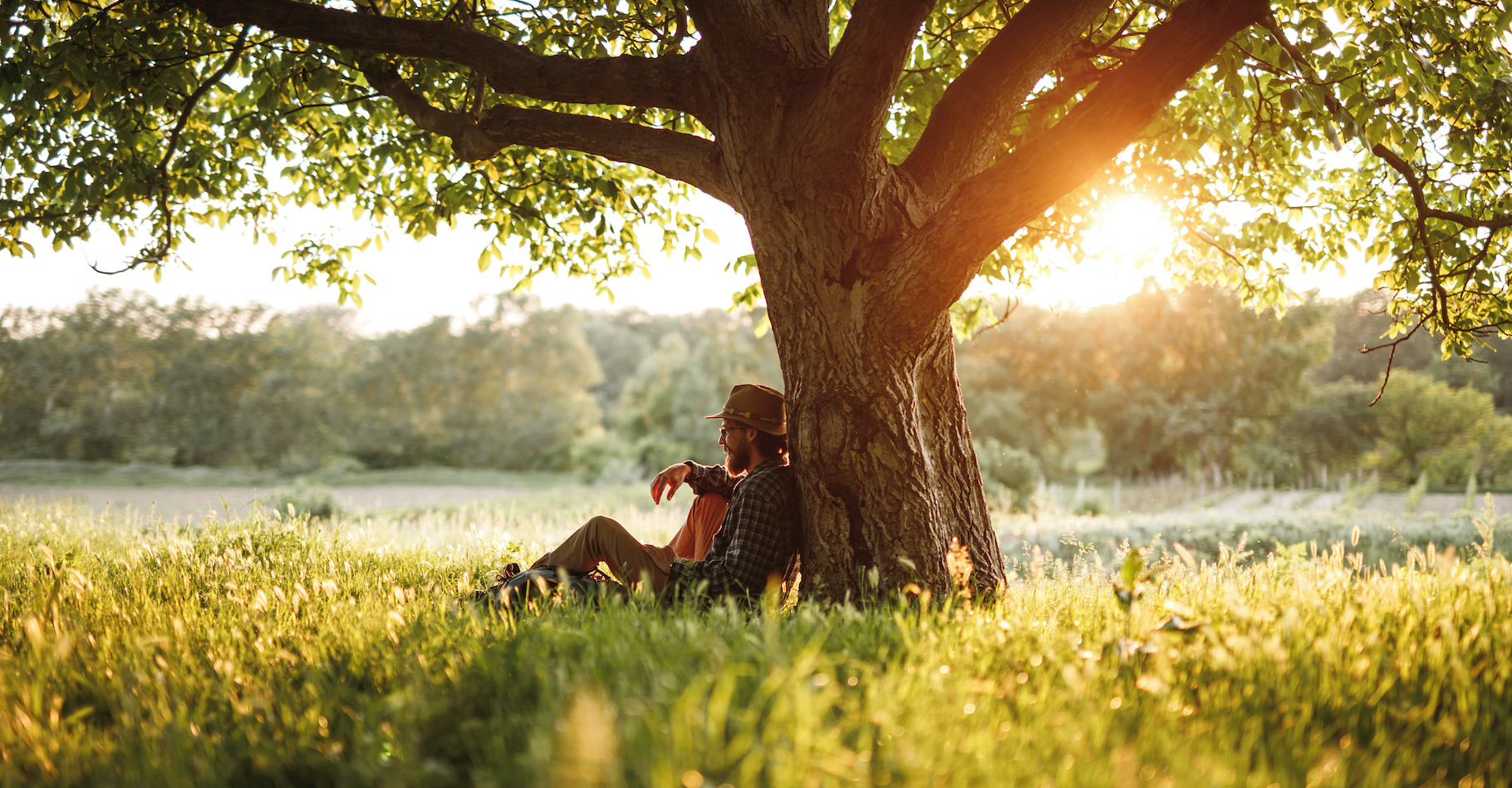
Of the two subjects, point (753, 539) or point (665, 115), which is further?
point (665, 115)

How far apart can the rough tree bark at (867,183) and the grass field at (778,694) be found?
0.79 meters

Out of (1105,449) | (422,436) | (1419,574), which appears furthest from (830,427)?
(422,436)

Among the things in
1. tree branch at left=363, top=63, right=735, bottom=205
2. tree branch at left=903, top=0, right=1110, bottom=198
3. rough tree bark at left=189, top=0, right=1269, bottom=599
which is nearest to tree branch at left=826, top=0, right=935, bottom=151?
rough tree bark at left=189, top=0, right=1269, bottom=599

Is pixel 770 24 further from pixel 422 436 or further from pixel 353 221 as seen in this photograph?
pixel 422 436

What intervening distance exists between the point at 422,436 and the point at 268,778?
4864 centimetres

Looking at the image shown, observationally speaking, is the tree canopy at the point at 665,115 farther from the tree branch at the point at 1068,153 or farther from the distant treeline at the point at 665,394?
the distant treeline at the point at 665,394

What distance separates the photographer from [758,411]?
4523 mm

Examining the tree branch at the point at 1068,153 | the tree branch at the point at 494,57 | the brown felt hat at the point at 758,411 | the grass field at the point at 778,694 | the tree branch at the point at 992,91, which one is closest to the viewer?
the grass field at the point at 778,694

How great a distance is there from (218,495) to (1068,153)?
22.5m

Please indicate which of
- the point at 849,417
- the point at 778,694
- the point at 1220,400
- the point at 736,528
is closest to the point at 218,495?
the point at 736,528

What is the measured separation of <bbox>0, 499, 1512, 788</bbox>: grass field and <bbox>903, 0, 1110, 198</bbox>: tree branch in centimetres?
245

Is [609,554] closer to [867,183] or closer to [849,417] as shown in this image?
[849,417]

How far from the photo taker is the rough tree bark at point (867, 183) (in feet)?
11.5

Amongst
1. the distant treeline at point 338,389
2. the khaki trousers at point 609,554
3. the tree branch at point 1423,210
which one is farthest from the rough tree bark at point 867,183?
the distant treeline at point 338,389
